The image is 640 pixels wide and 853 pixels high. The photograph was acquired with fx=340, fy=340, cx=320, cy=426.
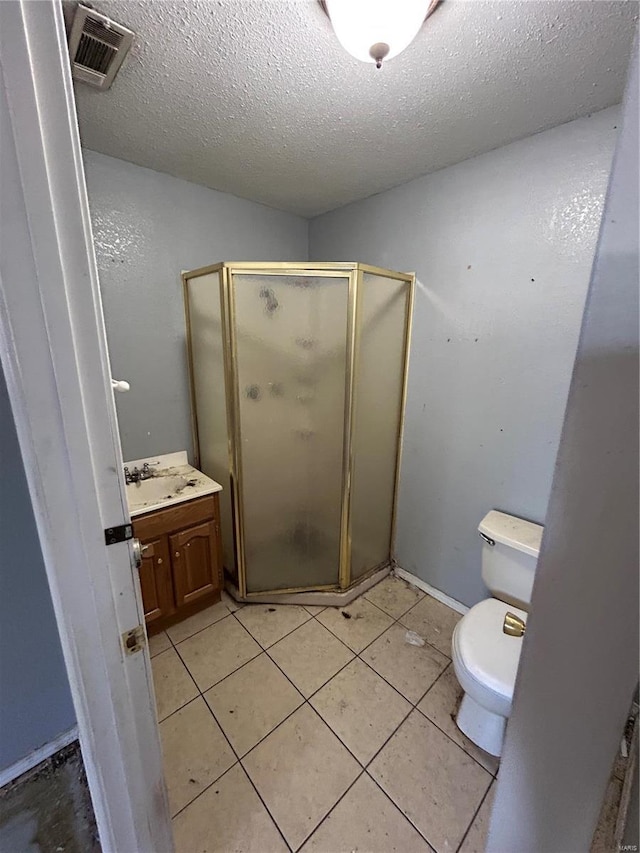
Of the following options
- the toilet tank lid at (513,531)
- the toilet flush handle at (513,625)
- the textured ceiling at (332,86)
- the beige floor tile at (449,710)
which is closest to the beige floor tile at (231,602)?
the beige floor tile at (449,710)

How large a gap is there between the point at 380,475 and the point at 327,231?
65.0 inches

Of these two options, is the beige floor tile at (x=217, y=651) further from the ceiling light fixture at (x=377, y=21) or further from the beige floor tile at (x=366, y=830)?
the ceiling light fixture at (x=377, y=21)

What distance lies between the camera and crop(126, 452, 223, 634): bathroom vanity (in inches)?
64.2

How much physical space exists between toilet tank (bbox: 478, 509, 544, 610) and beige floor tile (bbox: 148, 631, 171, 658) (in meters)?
1.62

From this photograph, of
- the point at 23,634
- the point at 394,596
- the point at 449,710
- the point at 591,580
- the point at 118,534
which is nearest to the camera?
the point at 591,580

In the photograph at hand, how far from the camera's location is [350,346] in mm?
1748

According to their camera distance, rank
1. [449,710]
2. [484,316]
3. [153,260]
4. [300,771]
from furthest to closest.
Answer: [153,260]
[484,316]
[449,710]
[300,771]

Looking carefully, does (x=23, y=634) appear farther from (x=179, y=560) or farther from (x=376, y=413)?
(x=376, y=413)

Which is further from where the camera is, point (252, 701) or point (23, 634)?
point (252, 701)

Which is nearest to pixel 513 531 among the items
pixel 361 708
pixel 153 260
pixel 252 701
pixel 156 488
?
pixel 361 708

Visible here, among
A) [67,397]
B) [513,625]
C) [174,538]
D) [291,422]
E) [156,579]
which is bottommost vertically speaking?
[156,579]

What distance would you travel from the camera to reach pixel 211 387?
1.90m

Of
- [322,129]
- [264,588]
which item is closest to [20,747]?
[264,588]

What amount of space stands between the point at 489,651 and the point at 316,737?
29.6 inches
